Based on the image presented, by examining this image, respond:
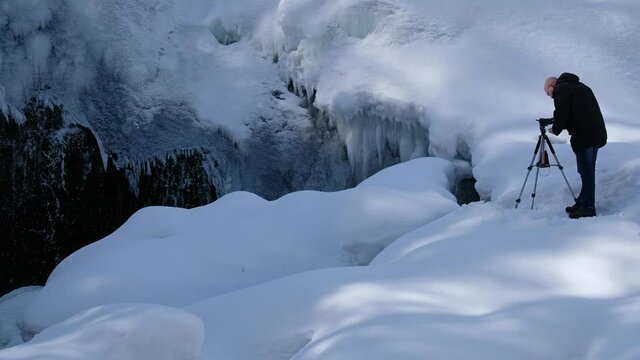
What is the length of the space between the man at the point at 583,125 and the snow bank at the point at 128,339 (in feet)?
11.9

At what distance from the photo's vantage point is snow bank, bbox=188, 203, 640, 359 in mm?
3488

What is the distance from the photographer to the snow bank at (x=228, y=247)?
7094 mm

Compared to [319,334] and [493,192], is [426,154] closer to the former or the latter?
[493,192]

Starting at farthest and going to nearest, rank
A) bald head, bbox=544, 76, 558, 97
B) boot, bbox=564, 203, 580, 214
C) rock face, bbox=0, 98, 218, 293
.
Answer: rock face, bbox=0, 98, 218, 293
bald head, bbox=544, 76, 558, 97
boot, bbox=564, 203, 580, 214

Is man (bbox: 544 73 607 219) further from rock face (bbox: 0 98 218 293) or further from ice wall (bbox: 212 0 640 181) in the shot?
rock face (bbox: 0 98 218 293)

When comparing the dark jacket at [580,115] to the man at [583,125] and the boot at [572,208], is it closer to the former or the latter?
the man at [583,125]

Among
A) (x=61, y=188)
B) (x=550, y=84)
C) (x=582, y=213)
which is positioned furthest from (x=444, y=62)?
(x=61, y=188)

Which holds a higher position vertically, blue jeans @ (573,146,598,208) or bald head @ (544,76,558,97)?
bald head @ (544,76,558,97)

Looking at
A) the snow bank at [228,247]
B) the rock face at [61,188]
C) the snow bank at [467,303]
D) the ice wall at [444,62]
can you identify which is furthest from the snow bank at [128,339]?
the rock face at [61,188]

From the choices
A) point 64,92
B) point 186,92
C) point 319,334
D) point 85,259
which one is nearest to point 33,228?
point 64,92

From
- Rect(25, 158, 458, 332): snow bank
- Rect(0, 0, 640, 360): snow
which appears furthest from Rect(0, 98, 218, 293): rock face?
Rect(25, 158, 458, 332): snow bank

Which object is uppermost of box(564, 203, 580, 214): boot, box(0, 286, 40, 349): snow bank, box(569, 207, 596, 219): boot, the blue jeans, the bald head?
the bald head

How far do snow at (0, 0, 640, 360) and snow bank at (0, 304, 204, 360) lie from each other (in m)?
0.02

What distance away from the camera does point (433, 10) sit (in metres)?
12.0
